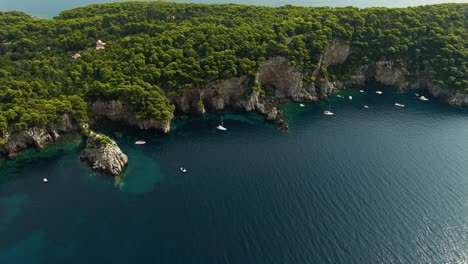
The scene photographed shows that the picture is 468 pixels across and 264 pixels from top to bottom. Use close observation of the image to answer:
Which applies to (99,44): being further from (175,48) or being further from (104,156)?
(104,156)

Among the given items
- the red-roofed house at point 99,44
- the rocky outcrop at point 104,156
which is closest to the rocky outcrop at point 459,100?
the rocky outcrop at point 104,156

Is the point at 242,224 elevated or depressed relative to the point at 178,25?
depressed

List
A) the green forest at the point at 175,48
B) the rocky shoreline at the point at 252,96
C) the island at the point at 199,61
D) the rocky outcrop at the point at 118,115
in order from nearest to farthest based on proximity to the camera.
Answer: the rocky shoreline at the point at 252,96 → the island at the point at 199,61 → the rocky outcrop at the point at 118,115 → the green forest at the point at 175,48

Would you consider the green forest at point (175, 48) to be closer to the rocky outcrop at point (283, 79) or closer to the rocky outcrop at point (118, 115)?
the rocky outcrop at point (118, 115)

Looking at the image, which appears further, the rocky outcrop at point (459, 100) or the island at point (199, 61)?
the rocky outcrop at point (459, 100)

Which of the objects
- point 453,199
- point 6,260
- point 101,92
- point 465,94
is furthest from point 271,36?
point 6,260

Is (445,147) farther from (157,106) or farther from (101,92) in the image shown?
(101,92)

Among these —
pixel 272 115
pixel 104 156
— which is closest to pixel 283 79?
pixel 272 115
